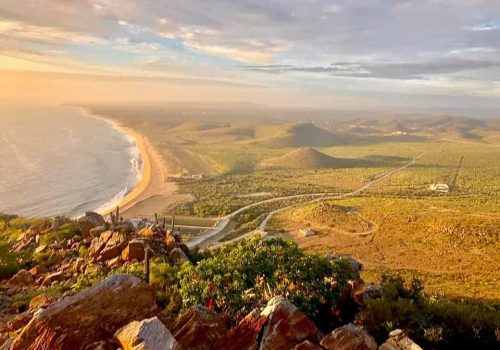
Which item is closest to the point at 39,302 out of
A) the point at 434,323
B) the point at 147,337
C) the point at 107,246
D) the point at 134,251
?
the point at 134,251

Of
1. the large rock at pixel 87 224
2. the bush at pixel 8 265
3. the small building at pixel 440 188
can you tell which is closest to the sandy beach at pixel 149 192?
the large rock at pixel 87 224

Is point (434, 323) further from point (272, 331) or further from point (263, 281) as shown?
point (263, 281)

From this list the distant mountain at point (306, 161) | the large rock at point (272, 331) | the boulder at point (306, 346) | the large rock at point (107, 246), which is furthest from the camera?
the distant mountain at point (306, 161)

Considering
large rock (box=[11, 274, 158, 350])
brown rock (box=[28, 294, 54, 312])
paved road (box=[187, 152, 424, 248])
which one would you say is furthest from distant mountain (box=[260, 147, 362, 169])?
large rock (box=[11, 274, 158, 350])

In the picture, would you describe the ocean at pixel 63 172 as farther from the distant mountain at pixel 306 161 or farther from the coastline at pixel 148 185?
the distant mountain at pixel 306 161

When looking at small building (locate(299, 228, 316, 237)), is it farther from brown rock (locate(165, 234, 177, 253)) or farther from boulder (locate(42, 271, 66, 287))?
boulder (locate(42, 271, 66, 287))

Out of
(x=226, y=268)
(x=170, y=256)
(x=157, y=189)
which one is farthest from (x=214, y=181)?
(x=226, y=268)
